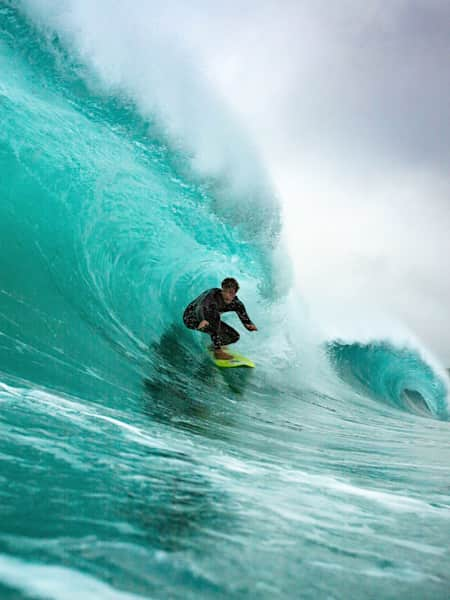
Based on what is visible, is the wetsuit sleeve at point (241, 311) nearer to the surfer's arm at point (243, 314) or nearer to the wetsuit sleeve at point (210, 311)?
the surfer's arm at point (243, 314)

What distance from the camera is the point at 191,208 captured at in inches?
363

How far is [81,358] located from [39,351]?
45cm

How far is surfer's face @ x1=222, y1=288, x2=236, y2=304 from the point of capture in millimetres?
6063

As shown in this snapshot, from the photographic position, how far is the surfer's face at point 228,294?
6063mm

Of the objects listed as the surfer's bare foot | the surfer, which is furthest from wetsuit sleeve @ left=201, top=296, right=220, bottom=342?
the surfer's bare foot

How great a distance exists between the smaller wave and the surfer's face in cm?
544

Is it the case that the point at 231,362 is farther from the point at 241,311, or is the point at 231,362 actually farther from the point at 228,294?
the point at 228,294

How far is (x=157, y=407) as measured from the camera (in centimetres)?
367

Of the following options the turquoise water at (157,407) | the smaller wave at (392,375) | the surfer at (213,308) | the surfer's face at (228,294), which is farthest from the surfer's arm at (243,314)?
the smaller wave at (392,375)

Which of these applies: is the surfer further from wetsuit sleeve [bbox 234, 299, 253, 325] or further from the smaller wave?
the smaller wave

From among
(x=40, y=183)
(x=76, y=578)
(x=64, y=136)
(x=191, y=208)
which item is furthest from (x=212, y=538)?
(x=191, y=208)

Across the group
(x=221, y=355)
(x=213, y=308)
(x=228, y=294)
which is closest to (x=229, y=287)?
(x=228, y=294)

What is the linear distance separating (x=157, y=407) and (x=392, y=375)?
12.4 meters

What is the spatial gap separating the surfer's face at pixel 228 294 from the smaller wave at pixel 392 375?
5443 millimetres
